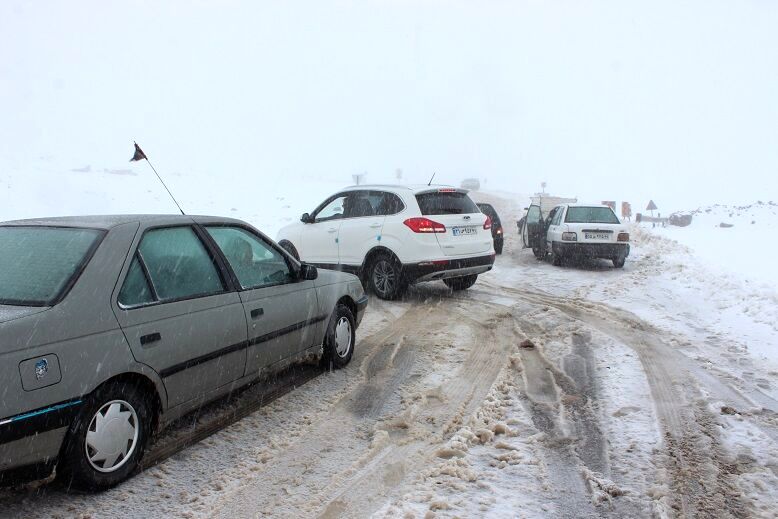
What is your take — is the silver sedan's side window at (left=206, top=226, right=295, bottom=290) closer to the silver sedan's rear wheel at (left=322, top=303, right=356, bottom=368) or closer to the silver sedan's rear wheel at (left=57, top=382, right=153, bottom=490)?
the silver sedan's rear wheel at (left=322, top=303, right=356, bottom=368)

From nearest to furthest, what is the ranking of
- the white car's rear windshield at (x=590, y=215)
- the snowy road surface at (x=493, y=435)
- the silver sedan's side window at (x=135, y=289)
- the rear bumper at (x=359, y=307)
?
the snowy road surface at (x=493, y=435)
the silver sedan's side window at (x=135, y=289)
the rear bumper at (x=359, y=307)
the white car's rear windshield at (x=590, y=215)

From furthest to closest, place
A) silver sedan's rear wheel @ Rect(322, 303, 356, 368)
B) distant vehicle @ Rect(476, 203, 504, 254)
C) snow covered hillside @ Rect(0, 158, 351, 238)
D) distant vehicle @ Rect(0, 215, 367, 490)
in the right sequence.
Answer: snow covered hillside @ Rect(0, 158, 351, 238)
distant vehicle @ Rect(476, 203, 504, 254)
silver sedan's rear wheel @ Rect(322, 303, 356, 368)
distant vehicle @ Rect(0, 215, 367, 490)

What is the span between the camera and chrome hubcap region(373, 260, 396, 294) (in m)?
8.62

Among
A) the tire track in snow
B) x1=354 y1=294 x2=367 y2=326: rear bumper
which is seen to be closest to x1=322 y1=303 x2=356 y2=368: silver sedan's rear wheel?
x1=354 y1=294 x2=367 y2=326: rear bumper

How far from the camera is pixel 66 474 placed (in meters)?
2.93

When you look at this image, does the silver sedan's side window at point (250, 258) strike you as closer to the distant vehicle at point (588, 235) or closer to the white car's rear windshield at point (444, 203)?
the white car's rear windshield at point (444, 203)

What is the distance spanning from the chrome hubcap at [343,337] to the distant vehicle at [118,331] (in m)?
0.81

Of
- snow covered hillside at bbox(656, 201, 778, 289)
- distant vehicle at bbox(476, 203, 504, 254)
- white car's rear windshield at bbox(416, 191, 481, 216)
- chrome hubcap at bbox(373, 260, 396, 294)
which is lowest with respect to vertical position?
snow covered hillside at bbox(656, 201, 778, 289)

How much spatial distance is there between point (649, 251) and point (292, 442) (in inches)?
534

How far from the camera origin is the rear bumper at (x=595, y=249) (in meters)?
12.5

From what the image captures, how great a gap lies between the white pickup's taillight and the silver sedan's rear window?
5299 mm

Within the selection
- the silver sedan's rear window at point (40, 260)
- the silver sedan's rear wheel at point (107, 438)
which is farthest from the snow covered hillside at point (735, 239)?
the silver sedan's rear window at point (40, 260)

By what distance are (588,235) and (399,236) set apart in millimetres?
5989

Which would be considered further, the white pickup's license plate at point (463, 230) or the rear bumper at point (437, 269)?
the white pickup's license plate at point (463, 230)
